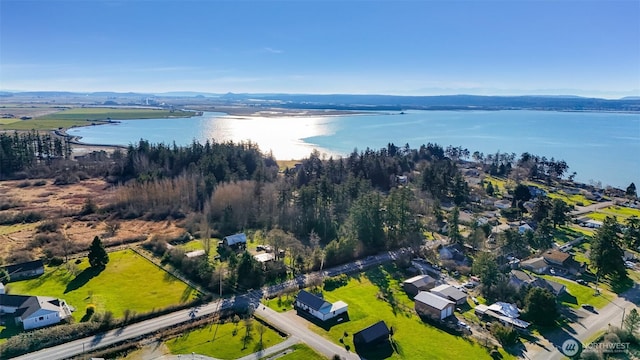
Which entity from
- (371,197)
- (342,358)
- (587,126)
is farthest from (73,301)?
(587,126)

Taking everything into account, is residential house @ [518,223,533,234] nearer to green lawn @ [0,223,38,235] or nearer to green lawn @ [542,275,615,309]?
green lawn @ [542,275,615,309]

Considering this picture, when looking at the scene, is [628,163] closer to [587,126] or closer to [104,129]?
[587,126]

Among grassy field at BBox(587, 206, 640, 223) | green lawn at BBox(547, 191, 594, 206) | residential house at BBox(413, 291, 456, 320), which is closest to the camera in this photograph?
residential house at BBox(413, 291, 456, 320)

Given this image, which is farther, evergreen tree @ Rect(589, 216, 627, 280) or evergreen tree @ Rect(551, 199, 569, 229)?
evergreen tree @ Rect(551, 199, 569, 229)

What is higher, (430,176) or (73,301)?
(430,176)

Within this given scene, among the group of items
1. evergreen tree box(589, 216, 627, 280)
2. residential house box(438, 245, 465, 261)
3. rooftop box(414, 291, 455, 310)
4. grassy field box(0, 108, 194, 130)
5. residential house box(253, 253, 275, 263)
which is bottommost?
residential house box(438, 245, 465, 261)
